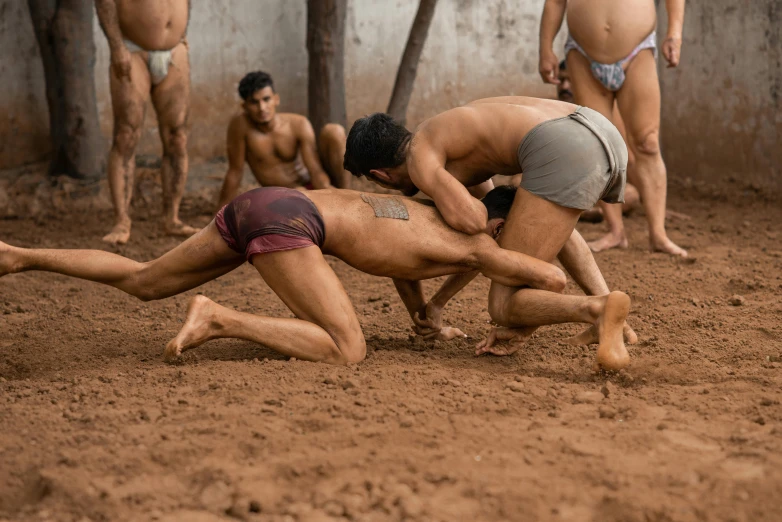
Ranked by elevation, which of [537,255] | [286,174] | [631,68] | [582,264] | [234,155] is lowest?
[286,174]

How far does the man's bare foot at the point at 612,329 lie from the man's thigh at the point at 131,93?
12.0 ft

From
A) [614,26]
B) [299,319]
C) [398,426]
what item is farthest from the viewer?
[614,26]

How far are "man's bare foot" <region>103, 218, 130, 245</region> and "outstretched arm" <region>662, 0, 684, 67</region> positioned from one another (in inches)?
131

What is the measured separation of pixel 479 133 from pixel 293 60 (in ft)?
14.8

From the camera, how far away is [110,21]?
537 cm

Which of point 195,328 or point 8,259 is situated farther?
point 8,259

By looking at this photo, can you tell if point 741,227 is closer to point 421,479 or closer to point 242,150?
point 242,150

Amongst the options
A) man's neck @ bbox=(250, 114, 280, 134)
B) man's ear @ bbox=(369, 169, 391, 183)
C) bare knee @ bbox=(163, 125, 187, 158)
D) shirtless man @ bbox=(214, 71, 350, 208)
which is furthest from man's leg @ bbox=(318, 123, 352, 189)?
man's ear @ bbox=(369, 169, 391, 183)

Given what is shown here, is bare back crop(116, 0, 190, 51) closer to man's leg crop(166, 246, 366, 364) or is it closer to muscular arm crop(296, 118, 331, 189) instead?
muscular arm crop(296, 118, 331, 189)

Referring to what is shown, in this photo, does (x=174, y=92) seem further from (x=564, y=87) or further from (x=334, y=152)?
(x=564, y=87)

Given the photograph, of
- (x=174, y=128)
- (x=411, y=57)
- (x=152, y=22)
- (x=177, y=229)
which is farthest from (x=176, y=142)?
(x=411, y=57)

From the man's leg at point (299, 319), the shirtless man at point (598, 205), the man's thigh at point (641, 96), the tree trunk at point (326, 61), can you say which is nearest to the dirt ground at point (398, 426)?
the man's leg at point (299, 319)

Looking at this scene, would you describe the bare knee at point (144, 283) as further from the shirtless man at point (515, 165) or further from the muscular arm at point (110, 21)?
the muscular arm at point (110, 21)

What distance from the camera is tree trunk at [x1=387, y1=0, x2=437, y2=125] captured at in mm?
6715
